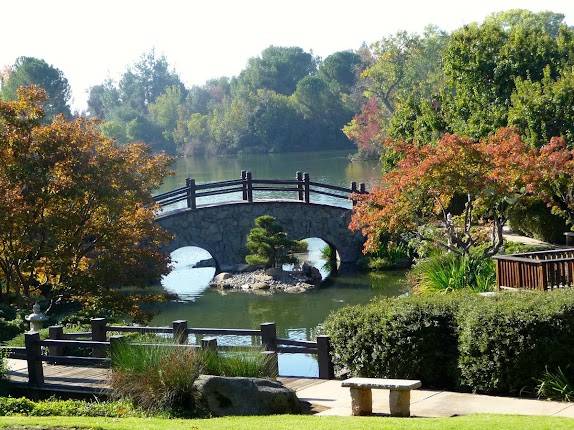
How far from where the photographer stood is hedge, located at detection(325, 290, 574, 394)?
12633mm

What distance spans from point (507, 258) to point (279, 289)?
42.7 ft

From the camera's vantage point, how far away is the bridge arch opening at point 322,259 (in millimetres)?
34781

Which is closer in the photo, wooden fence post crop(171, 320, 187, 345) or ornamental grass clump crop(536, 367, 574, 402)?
ornamental grass clump crop(536, 367, 574, 402)

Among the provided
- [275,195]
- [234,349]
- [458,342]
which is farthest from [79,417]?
[275,195]

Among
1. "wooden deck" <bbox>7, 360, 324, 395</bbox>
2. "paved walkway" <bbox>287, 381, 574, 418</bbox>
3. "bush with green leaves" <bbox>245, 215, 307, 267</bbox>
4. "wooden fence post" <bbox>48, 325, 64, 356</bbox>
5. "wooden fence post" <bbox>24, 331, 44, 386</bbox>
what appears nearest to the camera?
"paved walkway" <bbox>287, 381, 574, 418</bbox>

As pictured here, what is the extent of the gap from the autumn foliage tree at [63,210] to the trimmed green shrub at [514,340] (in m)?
9.22

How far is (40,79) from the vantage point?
101 metres

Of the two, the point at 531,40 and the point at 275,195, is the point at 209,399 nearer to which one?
the point at 531,40

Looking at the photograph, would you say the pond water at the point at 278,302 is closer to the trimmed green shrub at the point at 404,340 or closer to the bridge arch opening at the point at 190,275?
the bridge arch opening at the point at 190,275

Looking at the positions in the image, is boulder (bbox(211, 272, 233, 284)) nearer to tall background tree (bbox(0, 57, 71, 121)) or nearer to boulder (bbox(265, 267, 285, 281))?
boulder (bbox(265, 267, 285, 281))

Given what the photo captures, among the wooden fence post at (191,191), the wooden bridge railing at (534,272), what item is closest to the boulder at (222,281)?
the wooden fence post at (191,191)

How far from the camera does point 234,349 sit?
13.9 meters

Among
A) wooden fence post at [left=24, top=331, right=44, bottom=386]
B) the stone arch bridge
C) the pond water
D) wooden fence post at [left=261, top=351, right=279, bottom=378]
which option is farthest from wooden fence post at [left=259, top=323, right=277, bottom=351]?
the stone arch bridge

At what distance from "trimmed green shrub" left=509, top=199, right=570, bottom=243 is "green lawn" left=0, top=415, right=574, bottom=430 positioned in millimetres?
17746
